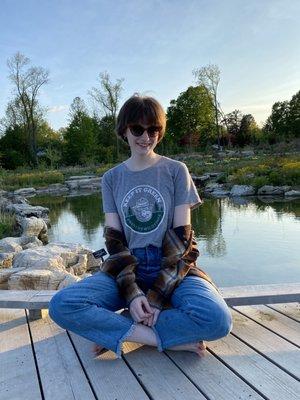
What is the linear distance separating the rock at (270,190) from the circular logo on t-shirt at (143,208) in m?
11.0

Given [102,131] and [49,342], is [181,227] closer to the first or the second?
[49,342]

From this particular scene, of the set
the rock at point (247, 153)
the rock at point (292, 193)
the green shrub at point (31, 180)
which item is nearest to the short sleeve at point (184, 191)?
the rock at point (292, 193)

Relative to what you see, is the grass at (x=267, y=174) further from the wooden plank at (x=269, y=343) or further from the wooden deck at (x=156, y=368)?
the wooden deck at (x=156, y=368)

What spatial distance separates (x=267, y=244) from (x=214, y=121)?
26463 mm

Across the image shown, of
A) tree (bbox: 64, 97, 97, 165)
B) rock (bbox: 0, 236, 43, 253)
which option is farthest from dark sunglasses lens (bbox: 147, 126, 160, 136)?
tree (bbox: 64, 97, 97, 165)

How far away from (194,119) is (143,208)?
30.5m

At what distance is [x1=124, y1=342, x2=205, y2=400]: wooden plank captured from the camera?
4.79 ft

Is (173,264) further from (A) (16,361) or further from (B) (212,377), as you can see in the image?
(A) (16,361)

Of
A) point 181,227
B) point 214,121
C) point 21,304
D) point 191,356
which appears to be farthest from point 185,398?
point 214,121

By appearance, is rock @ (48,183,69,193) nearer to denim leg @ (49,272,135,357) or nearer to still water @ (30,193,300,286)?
still water @ (30,193,300,286)

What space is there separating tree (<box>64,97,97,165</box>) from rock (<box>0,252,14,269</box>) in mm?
22507

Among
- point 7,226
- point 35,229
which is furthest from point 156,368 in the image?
point 7,226

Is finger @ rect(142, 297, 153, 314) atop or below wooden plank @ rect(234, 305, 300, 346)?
atop

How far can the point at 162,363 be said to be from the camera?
1688 millimetres
